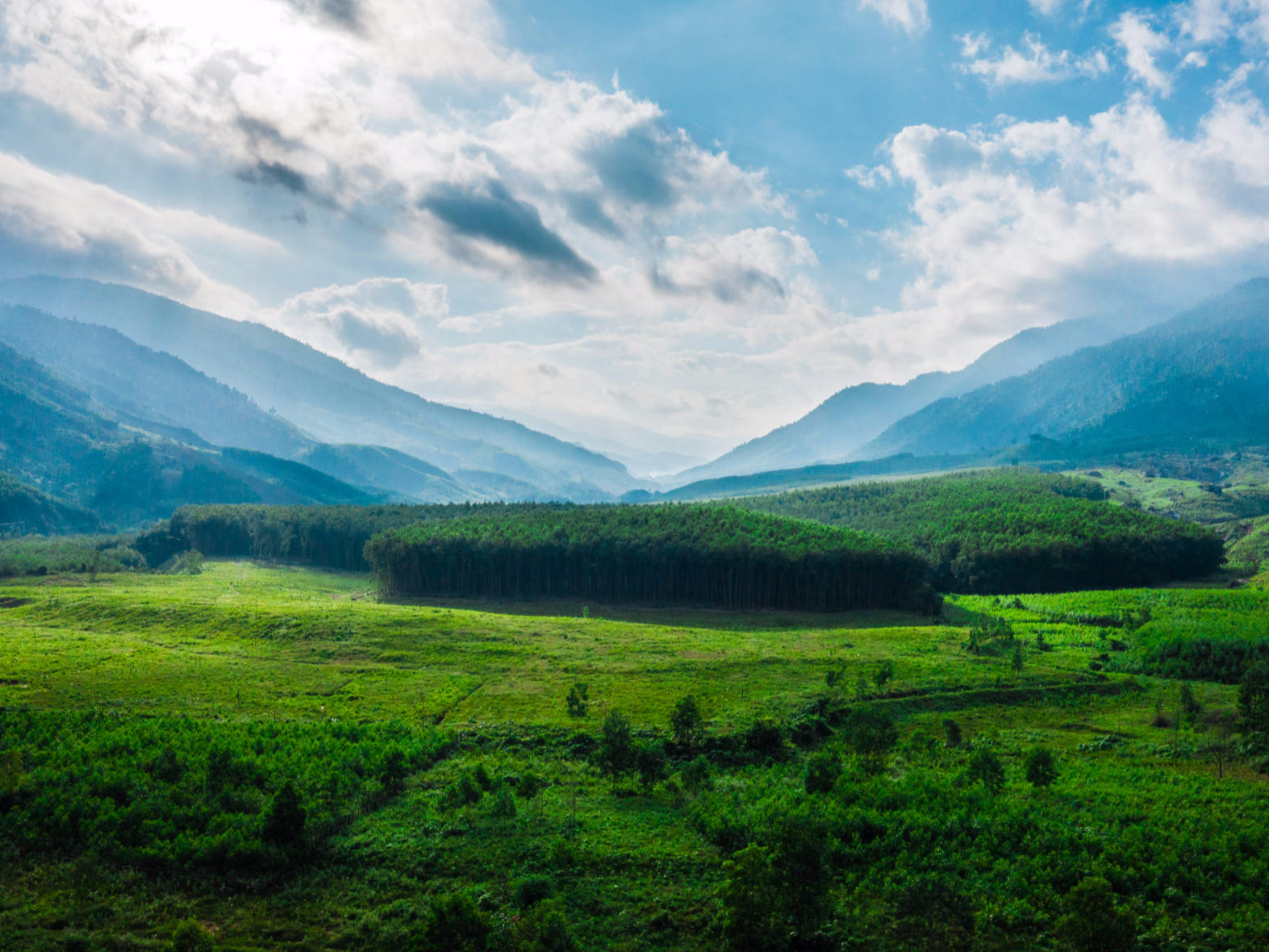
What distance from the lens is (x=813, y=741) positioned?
66188mm

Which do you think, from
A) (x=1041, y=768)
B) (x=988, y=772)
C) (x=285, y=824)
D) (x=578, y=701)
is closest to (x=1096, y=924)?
(x=988, y=772)

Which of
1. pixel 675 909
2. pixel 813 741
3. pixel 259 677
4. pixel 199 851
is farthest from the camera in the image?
pixel 259 677

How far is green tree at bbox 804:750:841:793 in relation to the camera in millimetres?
50656

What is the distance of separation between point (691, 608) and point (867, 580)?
36.2 metres

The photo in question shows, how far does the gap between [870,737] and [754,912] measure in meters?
25.5

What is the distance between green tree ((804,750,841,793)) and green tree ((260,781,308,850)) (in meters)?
32.9

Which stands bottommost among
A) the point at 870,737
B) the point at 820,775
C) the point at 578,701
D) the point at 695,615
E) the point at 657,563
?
the point at 820,775

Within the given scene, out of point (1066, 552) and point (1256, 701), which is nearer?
point (1256, 701)

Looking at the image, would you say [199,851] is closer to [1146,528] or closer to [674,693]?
[674,693]

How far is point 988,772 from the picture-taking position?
4897 cm

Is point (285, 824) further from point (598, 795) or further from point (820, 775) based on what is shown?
point (820, 775)

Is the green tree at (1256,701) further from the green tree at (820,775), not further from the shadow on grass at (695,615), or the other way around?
the shadow on grass at (695,615)

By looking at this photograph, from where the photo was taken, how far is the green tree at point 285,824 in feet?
136

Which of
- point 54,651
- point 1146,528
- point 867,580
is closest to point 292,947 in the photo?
point 54,651
